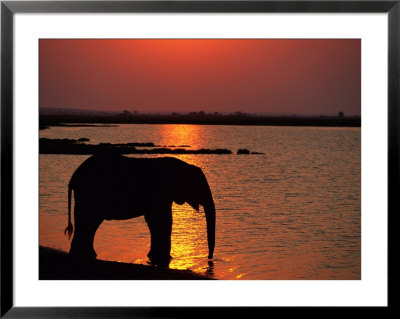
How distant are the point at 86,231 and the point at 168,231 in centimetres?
46

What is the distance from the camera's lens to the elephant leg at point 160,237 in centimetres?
392

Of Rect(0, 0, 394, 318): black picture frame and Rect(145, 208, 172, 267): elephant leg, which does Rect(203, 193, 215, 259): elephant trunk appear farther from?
Rect(0, 0, 394, 318): black picture frame

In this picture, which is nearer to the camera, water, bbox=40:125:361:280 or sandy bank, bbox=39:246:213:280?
sandy bank, bbox=39:246:213:280

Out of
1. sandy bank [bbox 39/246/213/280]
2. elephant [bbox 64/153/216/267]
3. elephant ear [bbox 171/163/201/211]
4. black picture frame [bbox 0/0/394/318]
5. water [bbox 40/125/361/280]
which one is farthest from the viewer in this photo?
elephant ear [bbox 171/163/201/211]

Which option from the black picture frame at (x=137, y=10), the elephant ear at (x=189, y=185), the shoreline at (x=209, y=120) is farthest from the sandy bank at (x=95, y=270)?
the shoreline at (x=209, y=120)

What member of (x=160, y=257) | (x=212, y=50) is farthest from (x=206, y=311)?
(x=212, y=50)

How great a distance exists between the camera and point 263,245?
4031 millimetres

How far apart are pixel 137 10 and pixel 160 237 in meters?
1.25

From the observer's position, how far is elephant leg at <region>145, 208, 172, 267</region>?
3.92m

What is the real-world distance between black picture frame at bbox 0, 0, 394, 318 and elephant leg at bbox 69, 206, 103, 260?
14.2 inches

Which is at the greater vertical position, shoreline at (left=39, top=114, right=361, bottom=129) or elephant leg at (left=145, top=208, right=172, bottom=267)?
shoreline at (left=39, top=114, right=361, bottom=129)

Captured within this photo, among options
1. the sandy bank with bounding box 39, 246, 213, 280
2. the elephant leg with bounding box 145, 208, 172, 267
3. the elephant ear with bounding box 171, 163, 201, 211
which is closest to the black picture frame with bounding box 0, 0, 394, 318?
the sandy bank with bounding box 39, 246, 213, 280

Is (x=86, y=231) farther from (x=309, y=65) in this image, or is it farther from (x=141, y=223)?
(x=309, y=65)

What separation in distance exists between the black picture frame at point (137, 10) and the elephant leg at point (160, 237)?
0.35 meters
